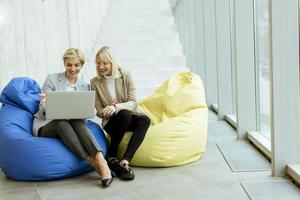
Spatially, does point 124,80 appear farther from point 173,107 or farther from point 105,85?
point 173,107

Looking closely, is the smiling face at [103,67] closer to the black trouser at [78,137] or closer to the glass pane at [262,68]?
the black trouser at [78,137]

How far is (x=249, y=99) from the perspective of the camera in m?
5.17

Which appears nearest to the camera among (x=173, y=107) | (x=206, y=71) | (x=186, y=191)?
(x=186, y=191)

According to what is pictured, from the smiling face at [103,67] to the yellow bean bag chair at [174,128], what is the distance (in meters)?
0.57

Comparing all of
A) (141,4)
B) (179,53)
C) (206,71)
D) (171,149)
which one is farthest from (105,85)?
(141,4)

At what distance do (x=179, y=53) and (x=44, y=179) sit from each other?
233 inches

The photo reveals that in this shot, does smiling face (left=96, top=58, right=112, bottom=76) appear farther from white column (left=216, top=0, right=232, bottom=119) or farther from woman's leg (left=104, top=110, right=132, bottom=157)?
white column (left=216, top=0, right=232, bottom=119)

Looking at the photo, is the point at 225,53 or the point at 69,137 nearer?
the point at 69,137

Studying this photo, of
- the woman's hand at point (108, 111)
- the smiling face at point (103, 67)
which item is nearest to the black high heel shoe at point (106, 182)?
the woman's hand at point (108, 111)

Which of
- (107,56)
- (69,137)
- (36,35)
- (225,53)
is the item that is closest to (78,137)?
(69,137)

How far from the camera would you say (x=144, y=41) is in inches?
378

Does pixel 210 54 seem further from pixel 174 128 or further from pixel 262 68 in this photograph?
pixel 174 128

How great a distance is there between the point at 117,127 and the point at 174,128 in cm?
52

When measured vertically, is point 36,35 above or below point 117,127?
above
